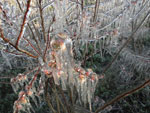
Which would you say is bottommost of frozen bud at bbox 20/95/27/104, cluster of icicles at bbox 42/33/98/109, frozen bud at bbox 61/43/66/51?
frozen bud at bbox 20/95/27/104

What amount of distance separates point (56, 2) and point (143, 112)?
2226 mm

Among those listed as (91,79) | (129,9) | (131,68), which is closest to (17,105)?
(91,79)

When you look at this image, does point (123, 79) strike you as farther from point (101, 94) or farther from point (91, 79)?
point (91, 79)

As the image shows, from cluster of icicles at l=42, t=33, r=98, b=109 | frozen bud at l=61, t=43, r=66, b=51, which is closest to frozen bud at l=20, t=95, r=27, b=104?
cluster of icicles at l=42, t=33, r=98, b=109

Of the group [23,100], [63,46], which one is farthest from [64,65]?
[23,100]

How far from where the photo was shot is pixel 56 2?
2.99 ft

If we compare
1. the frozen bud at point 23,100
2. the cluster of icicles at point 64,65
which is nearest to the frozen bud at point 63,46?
the cluster of icicles at point 64,65

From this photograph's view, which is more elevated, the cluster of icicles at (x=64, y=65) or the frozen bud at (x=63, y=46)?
the frozen bud at (x=63, y=46)

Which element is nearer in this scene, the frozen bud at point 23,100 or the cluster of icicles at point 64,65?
the cluster of icicles at point 64,65

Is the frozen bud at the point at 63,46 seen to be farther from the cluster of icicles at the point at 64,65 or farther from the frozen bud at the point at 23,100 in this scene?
the frozen bud at the point at 23,100

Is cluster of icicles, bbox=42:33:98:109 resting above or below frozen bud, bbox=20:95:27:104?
above

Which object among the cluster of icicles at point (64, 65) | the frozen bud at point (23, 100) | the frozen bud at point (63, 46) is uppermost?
the frozen bud at point (63, 46)

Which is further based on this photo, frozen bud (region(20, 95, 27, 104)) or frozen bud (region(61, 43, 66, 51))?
frozen bud (region(20, 95, 27, 104))

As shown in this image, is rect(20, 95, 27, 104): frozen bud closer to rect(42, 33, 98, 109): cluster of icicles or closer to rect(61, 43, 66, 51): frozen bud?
rect(42, 33, 98, 109): cluster of icicles
